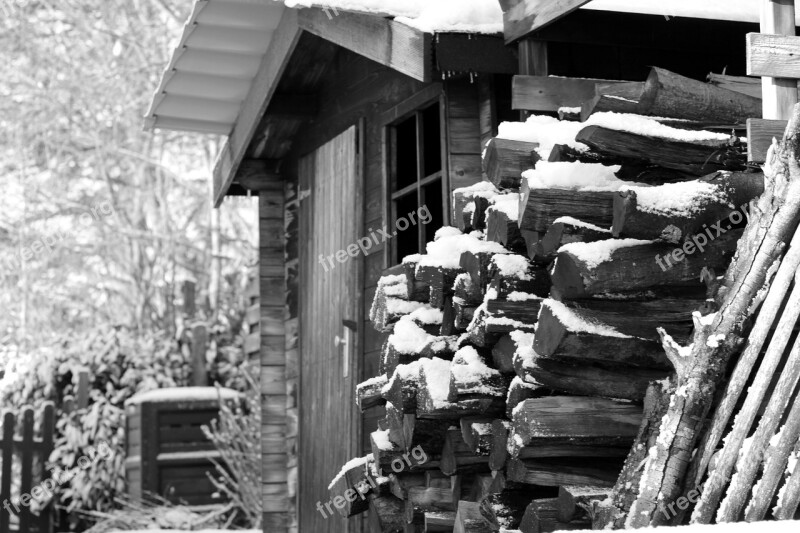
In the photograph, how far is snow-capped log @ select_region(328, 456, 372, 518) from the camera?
19.6ft

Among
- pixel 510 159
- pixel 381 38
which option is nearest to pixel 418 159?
pixel 381 38

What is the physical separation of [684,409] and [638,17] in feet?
8.82

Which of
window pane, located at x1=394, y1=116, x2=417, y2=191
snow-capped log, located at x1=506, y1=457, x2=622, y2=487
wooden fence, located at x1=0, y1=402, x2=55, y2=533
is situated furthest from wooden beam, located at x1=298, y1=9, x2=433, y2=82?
wooden fence, located at x1=0, y1=402, x2=55, y2=533

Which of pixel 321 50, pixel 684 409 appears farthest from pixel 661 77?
pixel 321 50

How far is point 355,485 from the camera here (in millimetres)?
6082

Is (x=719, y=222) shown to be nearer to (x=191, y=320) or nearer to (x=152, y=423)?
(x=152, y=423)

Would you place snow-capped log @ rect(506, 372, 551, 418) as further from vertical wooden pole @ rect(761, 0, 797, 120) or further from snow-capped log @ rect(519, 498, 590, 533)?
vertical wooden pole @ rect(761, 0, 797, 120)

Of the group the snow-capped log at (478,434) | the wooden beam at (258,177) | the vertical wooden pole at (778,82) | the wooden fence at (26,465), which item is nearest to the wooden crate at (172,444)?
the wooden fence at (26,465)

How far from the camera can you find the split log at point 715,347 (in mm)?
3775

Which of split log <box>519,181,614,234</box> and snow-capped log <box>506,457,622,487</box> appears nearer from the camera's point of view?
split log <box>519,181,614,234</box>

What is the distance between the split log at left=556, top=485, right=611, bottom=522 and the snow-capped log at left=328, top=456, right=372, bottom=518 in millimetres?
1917

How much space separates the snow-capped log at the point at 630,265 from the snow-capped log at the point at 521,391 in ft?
1.23

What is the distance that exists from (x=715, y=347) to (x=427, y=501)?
1.98 m

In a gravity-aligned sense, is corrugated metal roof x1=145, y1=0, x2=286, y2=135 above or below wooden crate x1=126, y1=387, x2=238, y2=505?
above
